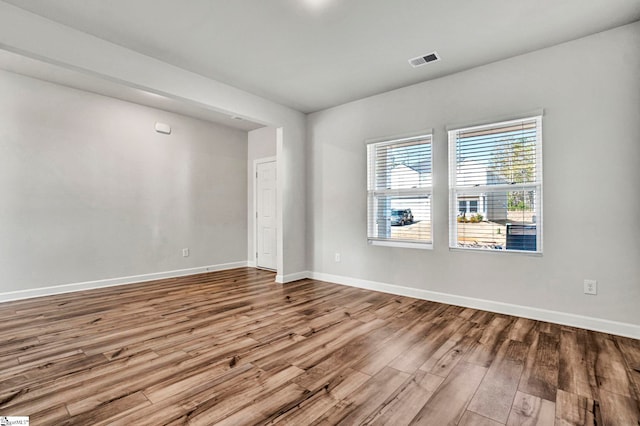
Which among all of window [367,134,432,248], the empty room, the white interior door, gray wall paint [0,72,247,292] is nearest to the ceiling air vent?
the empty room

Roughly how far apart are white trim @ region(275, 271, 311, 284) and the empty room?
22mm

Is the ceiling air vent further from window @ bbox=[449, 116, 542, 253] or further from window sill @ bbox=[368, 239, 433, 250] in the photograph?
window sill @ bbox=[368, 239, 433, 250]

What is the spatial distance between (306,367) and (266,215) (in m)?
4.35

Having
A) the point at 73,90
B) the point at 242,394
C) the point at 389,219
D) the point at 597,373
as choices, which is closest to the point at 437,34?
the point at 389,219

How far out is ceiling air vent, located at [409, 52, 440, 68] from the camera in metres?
3.32

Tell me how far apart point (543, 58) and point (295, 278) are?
4.22 metres

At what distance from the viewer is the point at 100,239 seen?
461cm

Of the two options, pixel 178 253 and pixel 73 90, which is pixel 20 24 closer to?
pixel 73 90

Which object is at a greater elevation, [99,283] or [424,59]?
[424,59]

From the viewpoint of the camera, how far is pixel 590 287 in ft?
9.66

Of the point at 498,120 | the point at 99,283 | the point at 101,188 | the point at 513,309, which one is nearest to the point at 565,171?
the point at 498,120

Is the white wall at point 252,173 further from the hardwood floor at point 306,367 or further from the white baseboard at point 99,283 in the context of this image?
the hardwood floor at point 306,367

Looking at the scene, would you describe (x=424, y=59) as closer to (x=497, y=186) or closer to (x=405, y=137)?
(x=405, y=137)

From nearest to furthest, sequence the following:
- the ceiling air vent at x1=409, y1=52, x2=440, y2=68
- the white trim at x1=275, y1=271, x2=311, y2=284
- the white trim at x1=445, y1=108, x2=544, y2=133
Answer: the white trim at x1=445, y1=108, x2=544, y2=133
the ceiling air vent at x1=409, y1=52, x2=440, y2=68
the white trim at x1=275, y1=271, x2=311, y2=284
